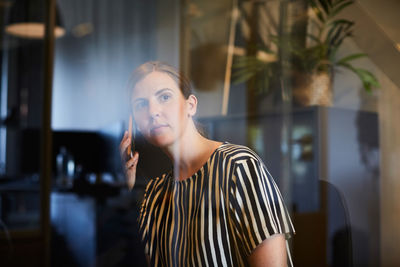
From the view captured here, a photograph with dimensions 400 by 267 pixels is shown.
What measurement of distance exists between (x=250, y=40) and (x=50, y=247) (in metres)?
Result: 1.30

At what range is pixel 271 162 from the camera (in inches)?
22.6

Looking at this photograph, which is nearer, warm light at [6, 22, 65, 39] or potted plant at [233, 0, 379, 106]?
potted plant at [233, 0, 379, 106]

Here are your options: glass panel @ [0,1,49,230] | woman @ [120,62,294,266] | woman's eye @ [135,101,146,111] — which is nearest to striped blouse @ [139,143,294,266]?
woman @ [120,62,294,266]

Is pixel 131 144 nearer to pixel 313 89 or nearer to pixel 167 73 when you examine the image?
pixel 167 73

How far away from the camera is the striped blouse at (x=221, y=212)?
0.52 meters

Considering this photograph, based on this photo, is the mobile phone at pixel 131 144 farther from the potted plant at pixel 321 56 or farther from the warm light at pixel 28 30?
the warm light at pixel 28 30

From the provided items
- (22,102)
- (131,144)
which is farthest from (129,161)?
(22,102)

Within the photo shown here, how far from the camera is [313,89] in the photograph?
591 mm

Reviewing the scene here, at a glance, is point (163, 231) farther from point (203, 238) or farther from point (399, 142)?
point (399, 142)

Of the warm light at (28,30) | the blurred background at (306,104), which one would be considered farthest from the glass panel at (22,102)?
the blurred background at (306,104)

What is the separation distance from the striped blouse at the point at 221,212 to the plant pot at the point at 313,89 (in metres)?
0.13

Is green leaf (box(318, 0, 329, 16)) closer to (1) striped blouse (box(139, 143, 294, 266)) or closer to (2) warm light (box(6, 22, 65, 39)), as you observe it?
(1) striped blouse (box(139, 143, 294, 266))

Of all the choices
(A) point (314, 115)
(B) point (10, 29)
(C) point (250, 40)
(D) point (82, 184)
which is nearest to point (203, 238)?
(A) point (314, 115)

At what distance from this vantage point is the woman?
514 mm
